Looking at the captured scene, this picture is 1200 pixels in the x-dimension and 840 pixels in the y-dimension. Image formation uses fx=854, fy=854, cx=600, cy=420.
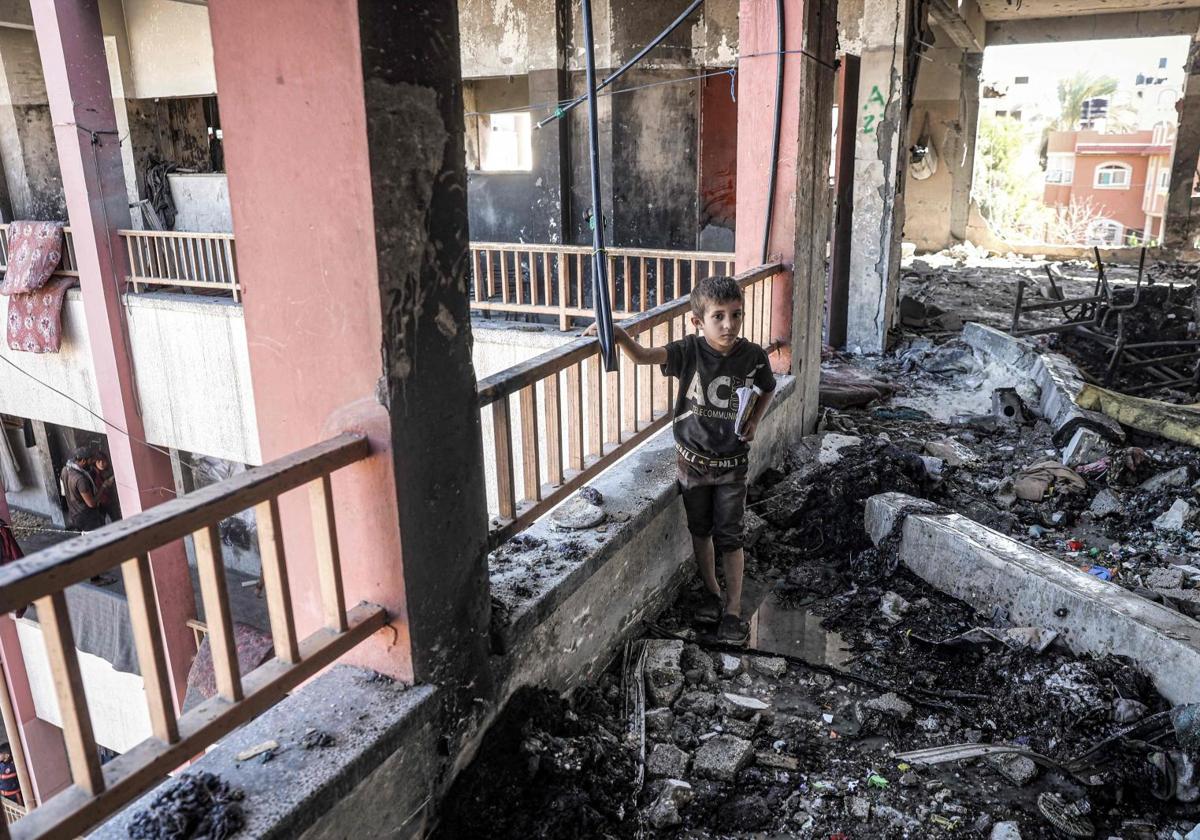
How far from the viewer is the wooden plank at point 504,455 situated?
10.4 feet

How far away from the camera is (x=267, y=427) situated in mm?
2588

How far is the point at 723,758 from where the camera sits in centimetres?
318

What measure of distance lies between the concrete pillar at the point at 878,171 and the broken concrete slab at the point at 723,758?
8096 mm

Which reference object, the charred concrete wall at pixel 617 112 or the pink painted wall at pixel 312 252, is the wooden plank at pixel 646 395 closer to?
the pink painted wall at pixel 312 252

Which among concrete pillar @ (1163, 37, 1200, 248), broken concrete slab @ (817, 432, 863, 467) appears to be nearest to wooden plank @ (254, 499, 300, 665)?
broken concrete slab @ (817, 432, 863, 467)

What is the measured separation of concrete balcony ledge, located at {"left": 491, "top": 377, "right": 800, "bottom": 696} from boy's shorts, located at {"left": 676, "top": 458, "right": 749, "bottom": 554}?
161 mm

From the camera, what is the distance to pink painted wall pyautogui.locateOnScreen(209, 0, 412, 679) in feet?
7.06

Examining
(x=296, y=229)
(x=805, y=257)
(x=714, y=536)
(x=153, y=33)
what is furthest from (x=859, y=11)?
(x=153, y=33)

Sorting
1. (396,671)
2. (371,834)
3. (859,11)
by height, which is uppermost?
(859,11)

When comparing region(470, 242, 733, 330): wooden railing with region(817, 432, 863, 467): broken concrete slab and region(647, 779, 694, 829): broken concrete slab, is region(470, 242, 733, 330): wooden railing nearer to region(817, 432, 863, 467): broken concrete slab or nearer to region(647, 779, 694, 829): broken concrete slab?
region(817, 432, 863, 467): broken concrete slab

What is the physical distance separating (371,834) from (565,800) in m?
0.62

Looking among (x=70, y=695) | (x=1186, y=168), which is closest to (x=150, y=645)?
(x=70, y=695)

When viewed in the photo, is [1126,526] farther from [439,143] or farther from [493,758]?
[439,143]

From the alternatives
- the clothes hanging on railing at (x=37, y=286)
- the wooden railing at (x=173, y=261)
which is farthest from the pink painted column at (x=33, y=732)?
the wooden railing at (x=173, y=261)
